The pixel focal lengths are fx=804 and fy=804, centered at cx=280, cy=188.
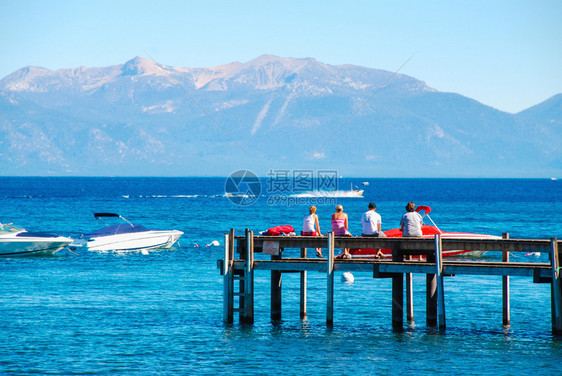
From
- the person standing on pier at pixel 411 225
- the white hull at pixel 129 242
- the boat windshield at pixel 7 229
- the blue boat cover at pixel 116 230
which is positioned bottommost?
the white hull at pixel 129 242

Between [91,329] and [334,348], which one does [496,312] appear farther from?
[91,329]

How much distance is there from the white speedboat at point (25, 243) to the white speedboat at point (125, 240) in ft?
12.7

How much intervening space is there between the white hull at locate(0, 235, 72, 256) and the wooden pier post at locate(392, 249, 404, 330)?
2584 cm

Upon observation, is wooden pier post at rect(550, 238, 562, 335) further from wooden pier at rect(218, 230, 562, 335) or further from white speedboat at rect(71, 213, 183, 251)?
white speedboat at rect(71, 213, 183, 251)

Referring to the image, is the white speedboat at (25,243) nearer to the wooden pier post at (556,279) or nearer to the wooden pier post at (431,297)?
the wooden pier post at (431,297)

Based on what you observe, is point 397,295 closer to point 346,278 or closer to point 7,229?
point 346,278

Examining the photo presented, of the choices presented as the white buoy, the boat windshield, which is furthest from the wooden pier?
the boat windshield

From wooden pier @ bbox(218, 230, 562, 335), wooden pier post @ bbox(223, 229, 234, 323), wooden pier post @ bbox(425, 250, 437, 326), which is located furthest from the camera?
wooden pier post @ bbox(425, 250, 437, 326)

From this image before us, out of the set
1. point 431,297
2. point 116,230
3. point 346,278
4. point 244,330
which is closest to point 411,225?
point 431,297

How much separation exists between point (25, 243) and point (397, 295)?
1047 inches

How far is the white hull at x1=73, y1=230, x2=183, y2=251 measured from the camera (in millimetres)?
48844

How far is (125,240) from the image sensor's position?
49.0 meters

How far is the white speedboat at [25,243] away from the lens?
4388 centimetres

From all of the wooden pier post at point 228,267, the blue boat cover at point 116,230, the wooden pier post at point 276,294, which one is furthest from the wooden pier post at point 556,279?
the blue boat cover at point 116,230
